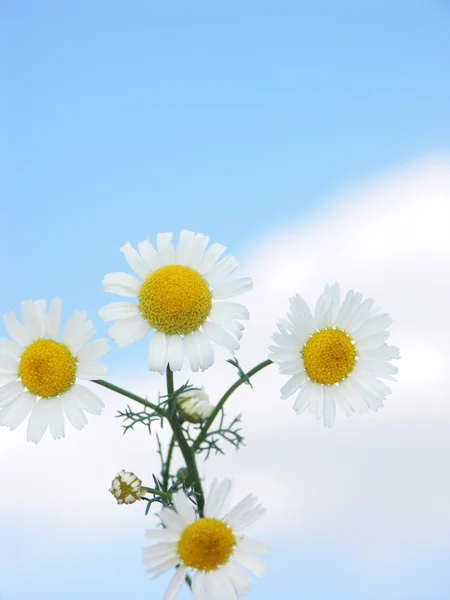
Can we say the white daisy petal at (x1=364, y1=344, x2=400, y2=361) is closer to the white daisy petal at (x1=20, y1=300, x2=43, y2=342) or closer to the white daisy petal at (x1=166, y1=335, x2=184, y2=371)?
the white daisy petal at (x1=166, y1=335, x2=184, y2=371)

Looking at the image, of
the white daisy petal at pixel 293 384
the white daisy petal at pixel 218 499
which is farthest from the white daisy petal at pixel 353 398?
the white daisy petal at pixel 218 499

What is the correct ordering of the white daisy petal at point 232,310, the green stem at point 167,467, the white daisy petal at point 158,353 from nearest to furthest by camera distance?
the white daisy petal at point 158,353 < the white daisy petal at point 232,310 < the green stem at point 167,467

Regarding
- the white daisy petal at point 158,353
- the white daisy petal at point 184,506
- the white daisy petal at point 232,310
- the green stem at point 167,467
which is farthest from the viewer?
the green stem at point 167,467

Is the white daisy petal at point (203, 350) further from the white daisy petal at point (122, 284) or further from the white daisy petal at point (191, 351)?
the white daisy petal at point (122, 284)

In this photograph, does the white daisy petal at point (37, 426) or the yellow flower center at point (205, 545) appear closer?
the yellow flower center at point (205, 545)

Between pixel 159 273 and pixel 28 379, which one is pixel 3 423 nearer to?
pixel 28 379

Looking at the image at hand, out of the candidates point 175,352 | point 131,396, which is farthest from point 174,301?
point 131,396
